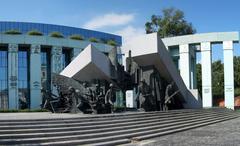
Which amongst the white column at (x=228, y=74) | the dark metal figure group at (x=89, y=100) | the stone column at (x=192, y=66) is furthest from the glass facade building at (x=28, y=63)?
the dark metal figure group at (x=89, y=100)

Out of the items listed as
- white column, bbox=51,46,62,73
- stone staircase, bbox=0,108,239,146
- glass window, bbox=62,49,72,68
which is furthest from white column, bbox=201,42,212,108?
stone staircase, bbox=0,108,239,146

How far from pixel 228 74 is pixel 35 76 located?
19.2 m

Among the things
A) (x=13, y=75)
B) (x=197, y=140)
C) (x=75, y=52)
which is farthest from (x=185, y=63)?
(x=197, y=140)

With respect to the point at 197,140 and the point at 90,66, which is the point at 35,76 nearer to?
the point at 90,66

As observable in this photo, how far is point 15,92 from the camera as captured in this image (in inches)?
1560

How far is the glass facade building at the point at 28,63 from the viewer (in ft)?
131

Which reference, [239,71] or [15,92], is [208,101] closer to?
[15,92]

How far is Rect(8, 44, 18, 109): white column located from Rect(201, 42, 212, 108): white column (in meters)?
18.5

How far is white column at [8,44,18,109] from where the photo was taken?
39344mm

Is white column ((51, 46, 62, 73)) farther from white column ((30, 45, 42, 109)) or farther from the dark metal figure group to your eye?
the dark metal figure group

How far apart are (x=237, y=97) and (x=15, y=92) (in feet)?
103

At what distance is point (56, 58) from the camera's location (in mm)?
41812

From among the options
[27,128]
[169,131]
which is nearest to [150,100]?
[169,131]

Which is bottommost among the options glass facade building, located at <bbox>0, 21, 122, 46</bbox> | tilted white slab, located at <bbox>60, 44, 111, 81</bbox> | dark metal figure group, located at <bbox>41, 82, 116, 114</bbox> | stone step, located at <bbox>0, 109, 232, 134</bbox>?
stone step, located at <bbox>0, 109, 232, 134</bbox>
